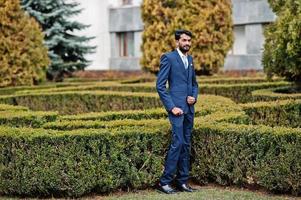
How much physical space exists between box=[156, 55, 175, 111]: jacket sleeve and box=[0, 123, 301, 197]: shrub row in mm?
582

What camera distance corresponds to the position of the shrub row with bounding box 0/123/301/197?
8117mm

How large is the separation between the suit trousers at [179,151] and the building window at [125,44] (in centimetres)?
2648

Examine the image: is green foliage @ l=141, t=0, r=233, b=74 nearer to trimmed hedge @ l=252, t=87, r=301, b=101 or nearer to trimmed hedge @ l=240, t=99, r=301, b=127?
trimmed hedge @ l=252, t=87, r=301, b=101

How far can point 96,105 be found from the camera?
15.3 metres

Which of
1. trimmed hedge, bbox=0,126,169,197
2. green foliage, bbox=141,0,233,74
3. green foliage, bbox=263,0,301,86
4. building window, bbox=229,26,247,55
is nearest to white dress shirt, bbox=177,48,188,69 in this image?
trimmed hedge, bbox=0,126,169,197

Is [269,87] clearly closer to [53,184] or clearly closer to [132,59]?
[53,184]

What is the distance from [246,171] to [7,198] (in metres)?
3.02

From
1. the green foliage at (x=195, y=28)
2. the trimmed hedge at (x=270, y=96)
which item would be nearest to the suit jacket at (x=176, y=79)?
the trimmed hedge at (x=270, y=96)

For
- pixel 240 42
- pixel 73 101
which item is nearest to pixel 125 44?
pixel 240 42

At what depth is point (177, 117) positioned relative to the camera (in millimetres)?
8391

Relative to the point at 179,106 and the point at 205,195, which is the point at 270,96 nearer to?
the point at 179,106

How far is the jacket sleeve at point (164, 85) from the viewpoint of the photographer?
27.3ft

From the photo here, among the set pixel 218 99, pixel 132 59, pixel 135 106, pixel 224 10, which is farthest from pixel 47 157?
pixel 132 59

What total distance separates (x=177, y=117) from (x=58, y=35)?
59.3 feet
